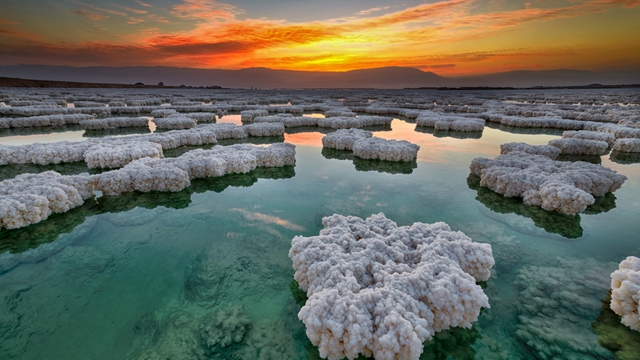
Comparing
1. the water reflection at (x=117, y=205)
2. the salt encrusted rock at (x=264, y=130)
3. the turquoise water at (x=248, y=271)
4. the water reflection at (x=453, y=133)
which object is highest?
the salt encrusted rock at (x=264, y=130)

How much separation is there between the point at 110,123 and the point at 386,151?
25178 millimetres

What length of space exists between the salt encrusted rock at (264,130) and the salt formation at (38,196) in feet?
44.4

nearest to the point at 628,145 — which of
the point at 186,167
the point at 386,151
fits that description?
the point at 386,151

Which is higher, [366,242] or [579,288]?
[366,242]

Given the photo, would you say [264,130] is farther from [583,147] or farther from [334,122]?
[583,147]

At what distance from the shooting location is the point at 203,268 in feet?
22.5

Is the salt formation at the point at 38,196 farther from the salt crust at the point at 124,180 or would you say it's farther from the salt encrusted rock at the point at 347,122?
the salt encrusted rock at the point at 347,122

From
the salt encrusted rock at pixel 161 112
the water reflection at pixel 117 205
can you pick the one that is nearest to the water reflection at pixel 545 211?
the water reflection at pixel 117 205

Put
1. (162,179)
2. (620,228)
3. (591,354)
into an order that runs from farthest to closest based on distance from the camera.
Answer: (162,179)
(620,228)
(591,354)

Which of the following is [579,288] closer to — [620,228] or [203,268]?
[620,228]

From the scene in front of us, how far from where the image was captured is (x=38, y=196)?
28.7ft

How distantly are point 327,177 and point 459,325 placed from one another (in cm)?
905

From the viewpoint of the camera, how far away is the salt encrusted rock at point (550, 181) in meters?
9.42

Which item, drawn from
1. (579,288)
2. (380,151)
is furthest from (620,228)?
(380,151)
